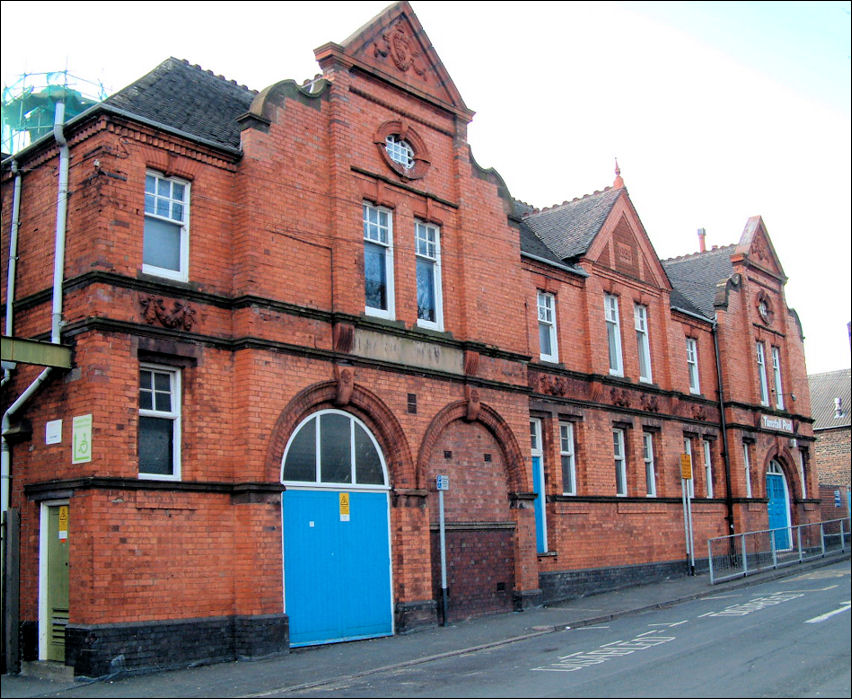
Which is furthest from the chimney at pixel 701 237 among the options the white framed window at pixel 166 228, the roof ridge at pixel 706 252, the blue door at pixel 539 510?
the white framed window at pixel 166 228

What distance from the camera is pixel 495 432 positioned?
787 inches

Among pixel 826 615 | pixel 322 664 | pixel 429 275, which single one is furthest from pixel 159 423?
pixel 826 615

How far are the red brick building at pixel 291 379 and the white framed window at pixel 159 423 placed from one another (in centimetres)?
4

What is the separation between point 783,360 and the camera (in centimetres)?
3428

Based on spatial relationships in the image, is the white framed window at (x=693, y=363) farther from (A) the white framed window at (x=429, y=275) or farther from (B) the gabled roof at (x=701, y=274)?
(A) the white framed window at (x=429, y=275)

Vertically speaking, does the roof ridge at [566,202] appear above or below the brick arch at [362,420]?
above

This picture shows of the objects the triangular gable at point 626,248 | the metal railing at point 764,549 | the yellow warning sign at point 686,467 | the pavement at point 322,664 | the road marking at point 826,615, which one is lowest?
the pavement at point 322,664

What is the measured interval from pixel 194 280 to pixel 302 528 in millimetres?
4388

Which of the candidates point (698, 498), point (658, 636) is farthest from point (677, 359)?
point (658, 636)

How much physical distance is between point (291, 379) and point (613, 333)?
488 inches

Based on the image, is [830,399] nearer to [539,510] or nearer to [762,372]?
[762,372]

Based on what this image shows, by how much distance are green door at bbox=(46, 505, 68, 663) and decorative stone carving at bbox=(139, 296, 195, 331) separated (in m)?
3.02

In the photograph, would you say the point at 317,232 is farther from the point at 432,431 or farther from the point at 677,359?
the point at 677,359

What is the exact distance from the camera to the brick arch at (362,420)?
50.2 feet
